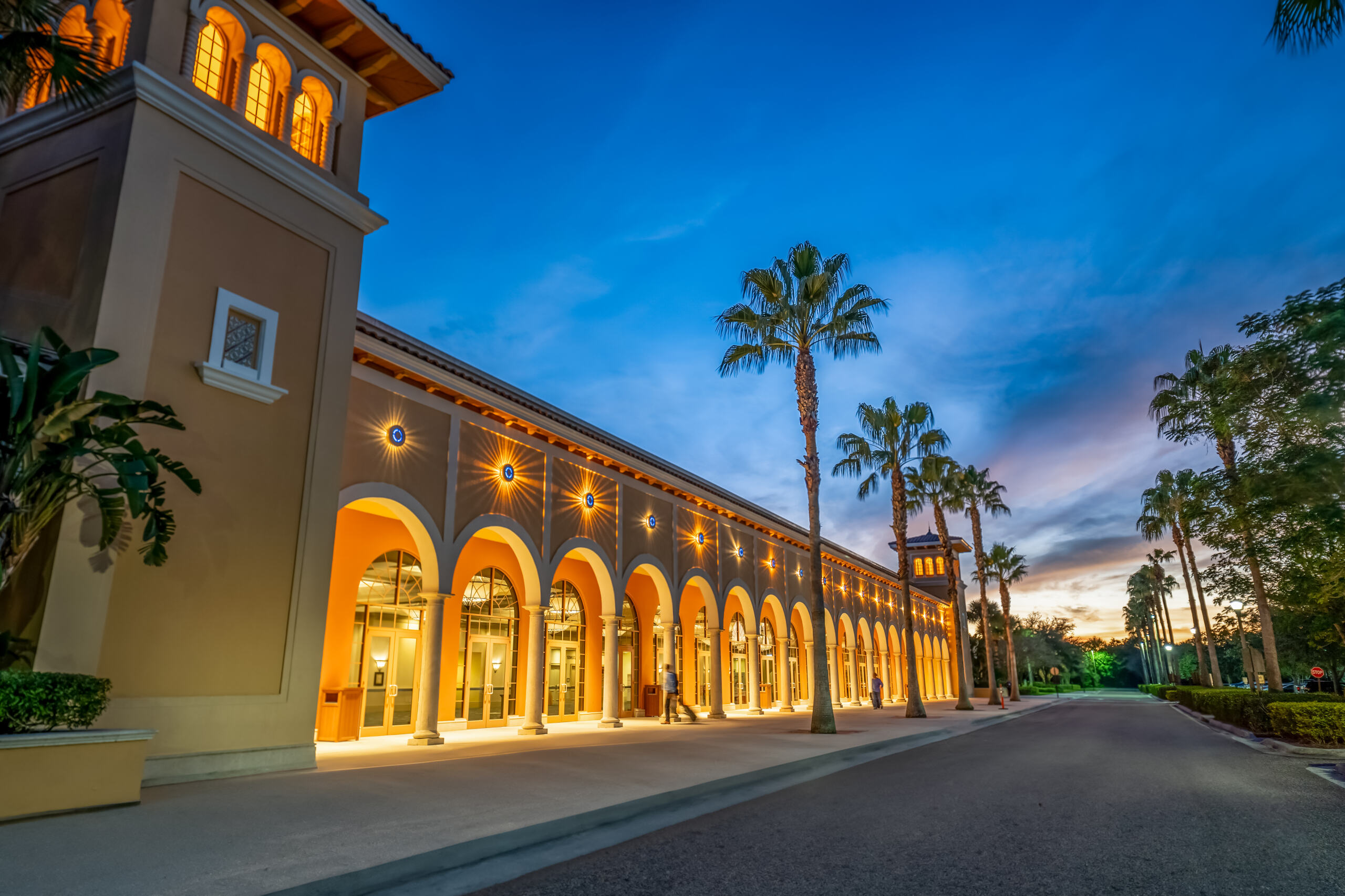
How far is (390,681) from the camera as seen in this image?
1848cm

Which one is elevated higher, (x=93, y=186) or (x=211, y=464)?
(x=93, y=186)

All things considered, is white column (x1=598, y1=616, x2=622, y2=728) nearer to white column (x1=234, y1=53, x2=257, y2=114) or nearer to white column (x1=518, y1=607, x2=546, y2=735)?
white column (x1=518, y1=607, x2=546, y2=735)

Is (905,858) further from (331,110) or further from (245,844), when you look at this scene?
(331,110)

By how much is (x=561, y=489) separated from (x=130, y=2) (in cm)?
1300

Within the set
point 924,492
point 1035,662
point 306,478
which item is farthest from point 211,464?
point 1035,662

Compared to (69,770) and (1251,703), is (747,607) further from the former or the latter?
(69,770)

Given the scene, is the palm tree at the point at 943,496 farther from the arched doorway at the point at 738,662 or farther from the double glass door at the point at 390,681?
the double glass door at the point at 390,681

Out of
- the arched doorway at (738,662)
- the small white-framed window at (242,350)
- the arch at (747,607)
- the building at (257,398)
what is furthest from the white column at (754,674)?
the small white-framed window at (242,350)

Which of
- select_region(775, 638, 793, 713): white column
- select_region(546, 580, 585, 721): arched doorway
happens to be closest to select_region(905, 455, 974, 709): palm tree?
select_region(775, 638, 793, 713): white column

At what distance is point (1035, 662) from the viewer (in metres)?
99.3

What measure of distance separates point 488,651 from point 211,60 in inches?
593

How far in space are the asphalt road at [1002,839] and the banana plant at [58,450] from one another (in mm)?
6351

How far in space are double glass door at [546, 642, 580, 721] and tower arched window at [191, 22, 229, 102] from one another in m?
16.8

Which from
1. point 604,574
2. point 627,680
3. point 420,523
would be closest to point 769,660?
point 627,680
